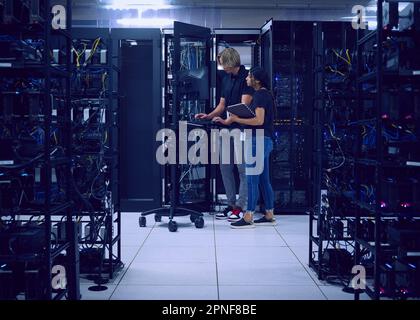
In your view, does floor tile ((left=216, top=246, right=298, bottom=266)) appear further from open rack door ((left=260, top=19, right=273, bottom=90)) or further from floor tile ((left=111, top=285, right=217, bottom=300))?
open rack door ((left=260, top=19, right=273, bottom=90))

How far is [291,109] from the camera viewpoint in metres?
5.91

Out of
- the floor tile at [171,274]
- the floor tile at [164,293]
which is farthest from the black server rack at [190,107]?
the floor tile at [164,293]

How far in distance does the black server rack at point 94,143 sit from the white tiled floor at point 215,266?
25cm

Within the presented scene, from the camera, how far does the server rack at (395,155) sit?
2.58 m

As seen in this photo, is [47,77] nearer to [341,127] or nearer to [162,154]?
[341,127]

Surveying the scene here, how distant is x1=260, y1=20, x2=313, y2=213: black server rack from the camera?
19.3ft

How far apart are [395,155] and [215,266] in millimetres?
1489

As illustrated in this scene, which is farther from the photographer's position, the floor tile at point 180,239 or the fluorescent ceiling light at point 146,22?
the fluorescent ceiling light at point 146,22

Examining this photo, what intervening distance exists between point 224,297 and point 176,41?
3.09 metres

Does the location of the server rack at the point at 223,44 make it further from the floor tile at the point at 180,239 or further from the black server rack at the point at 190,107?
the floor tile at the point at 180,239

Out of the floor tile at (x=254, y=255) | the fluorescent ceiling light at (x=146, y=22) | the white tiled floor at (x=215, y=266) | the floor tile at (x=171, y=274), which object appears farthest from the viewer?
the fluorescent ceiling light at (x=146, y=22)

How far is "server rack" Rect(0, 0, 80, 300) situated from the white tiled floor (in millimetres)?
450

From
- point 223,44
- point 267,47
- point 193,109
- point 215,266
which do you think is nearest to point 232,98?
point 193,109

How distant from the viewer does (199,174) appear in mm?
6109
